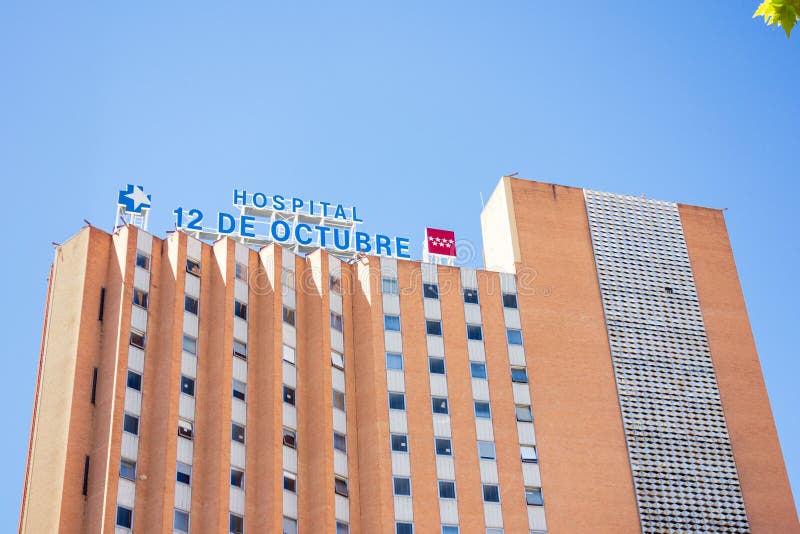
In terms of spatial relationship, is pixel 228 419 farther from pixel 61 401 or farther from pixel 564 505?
pixel 564 505

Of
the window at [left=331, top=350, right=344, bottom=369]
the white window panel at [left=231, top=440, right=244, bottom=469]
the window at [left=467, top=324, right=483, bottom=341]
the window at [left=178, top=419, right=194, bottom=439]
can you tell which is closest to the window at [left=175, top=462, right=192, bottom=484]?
the window at [left=178, top=419, right=194, bottom=439]

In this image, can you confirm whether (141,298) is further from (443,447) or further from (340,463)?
(443,447)

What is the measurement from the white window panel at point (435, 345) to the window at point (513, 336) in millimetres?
5076

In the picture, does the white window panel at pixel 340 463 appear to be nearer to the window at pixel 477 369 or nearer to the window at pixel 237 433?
the window at pixel 237 433

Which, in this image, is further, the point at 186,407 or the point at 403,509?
the point at 403,509

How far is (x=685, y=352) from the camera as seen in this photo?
Answer: 8188 centimetres

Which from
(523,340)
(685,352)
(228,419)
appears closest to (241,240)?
(228,419)

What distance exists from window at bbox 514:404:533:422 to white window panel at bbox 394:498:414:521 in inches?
417

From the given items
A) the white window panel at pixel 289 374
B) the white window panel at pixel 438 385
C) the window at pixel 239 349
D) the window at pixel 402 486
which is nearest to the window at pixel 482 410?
the white window panel at pixel 438 385

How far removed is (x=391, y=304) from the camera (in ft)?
256

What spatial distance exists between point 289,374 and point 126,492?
48.1ft

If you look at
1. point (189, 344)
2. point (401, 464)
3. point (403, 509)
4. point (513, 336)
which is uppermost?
point (513, 336)

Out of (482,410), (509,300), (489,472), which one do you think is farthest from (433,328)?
(489,472)

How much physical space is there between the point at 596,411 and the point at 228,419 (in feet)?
86.9
